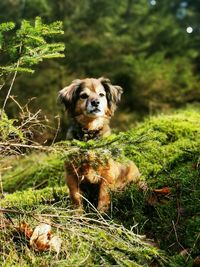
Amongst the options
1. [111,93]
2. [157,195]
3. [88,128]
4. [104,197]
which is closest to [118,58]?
[111,93]

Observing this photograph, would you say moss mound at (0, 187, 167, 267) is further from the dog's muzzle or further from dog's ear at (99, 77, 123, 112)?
dog's ear at (99, 77, 123, 112)

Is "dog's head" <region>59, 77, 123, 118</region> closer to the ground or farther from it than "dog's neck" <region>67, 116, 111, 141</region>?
farther from it

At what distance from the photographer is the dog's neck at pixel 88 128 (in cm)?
480

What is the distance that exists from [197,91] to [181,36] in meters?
2.00

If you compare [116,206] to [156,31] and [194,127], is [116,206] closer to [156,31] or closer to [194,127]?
[194,127]

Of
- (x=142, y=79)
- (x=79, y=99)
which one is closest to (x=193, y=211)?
(x=79, y=99)

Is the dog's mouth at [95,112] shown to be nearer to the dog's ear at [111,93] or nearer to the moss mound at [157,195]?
the dog's ear at [111,93]

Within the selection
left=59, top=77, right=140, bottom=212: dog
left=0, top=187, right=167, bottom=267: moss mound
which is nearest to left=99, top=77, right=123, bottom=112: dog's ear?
left=59, top=77, right=140, bottom=212: dog

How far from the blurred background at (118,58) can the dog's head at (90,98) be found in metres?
8.80

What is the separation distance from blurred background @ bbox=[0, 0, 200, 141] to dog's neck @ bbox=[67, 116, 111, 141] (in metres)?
9.17

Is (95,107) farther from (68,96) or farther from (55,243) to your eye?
(55,243)

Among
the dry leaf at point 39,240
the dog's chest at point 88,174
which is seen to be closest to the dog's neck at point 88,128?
the dog's chest at point 88,174

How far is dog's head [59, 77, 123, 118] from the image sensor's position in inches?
196

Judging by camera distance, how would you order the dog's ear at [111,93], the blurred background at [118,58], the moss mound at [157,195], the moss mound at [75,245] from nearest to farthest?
the moss mound at [75,245] < the moss mound at [157,195] < the dog's ear at [111,93] < the blurred background at [118,58]
